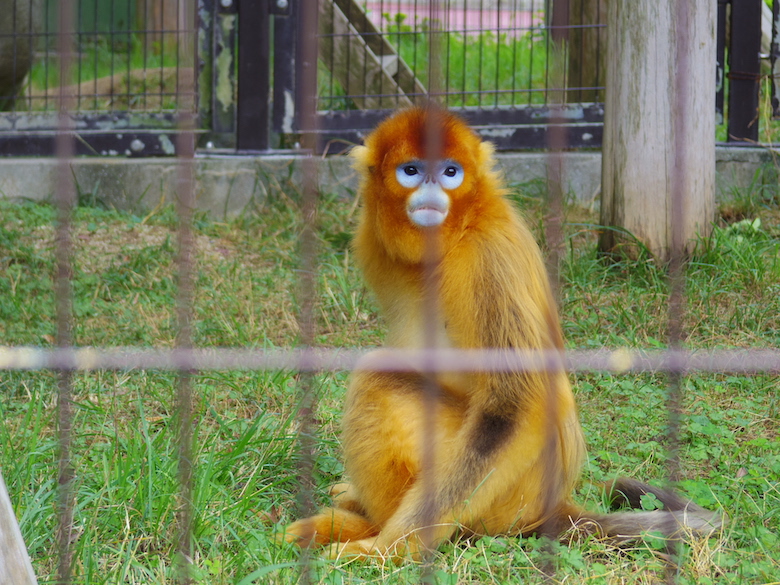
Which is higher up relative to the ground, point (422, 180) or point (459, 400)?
point (422, 180)

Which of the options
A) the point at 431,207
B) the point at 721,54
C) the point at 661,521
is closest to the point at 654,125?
the point at 721,54

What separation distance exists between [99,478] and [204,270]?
2209 millimetres

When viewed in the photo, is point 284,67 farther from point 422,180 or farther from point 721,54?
point 422,180

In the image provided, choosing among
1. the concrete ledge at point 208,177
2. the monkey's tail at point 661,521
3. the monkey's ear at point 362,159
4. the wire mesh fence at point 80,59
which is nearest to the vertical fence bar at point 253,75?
the concrete ledge at point 208,177

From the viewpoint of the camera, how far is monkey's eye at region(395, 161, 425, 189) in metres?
2.58

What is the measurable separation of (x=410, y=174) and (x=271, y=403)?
1.11 metres

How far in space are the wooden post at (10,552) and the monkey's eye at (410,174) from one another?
1.35 meters

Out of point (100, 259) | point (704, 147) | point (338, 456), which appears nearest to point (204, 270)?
point (100, 259)

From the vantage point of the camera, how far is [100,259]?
4.71 metres

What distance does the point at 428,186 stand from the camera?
2531 mm

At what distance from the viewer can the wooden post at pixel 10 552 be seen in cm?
167

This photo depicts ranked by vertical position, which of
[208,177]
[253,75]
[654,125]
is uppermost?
[253,75]

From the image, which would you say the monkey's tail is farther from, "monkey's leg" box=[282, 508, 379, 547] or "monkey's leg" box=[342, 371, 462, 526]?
"monkey's leg" box=[282, 508, 379, 547]

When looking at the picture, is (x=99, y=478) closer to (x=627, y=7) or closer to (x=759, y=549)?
(x=759, y=549)
